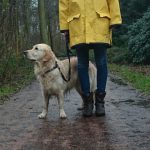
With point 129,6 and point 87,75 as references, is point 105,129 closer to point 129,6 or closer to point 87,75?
point 87,75

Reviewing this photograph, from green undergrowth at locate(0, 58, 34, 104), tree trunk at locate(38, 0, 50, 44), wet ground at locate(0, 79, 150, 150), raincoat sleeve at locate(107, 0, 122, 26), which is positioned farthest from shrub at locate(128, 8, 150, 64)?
raincoat sleeve at locate(107, 0, 122, 26)

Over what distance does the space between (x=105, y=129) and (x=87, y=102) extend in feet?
4.07

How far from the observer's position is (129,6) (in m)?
26.0

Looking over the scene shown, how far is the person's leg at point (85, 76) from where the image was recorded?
7590 millimetres

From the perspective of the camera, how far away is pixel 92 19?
738cm

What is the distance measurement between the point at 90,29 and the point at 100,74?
2.46ft

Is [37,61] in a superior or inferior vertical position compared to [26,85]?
superior

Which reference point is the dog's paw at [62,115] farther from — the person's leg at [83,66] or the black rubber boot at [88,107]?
the person's leg at [83,66]

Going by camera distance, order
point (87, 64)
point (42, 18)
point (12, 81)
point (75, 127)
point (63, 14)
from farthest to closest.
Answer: point (42, 18) < point (12, 81) < point (87, 64) < point (63, 14) < point (75, 127)

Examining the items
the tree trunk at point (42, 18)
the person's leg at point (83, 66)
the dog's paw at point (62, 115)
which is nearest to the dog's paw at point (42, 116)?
the dog's paw at point (62, 115)

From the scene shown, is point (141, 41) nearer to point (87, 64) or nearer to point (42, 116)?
point (87, 64)

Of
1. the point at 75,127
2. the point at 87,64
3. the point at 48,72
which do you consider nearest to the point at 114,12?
the point at 87,64

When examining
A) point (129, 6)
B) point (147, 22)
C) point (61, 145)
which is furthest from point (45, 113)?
point (129, 6)

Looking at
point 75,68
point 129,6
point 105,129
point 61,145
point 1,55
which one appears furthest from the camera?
point 129,6
